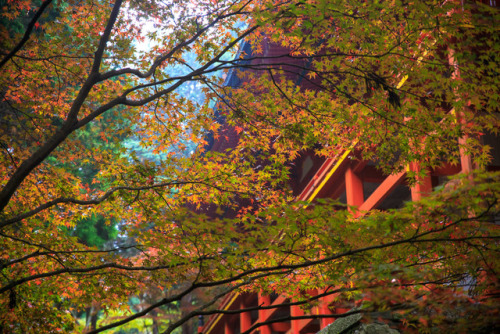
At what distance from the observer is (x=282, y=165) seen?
5.55m

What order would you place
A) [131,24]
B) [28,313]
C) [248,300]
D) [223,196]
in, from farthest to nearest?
1. [248,300]
2. [131,24]
3. [223,196]
4. [28,313]

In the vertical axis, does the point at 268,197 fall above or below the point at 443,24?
below

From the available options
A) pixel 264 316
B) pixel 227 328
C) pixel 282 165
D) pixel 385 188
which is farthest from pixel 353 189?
pixel 227 328

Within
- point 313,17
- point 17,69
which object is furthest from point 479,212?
point 17,69

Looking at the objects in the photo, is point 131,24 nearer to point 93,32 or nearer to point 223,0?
point 93,32

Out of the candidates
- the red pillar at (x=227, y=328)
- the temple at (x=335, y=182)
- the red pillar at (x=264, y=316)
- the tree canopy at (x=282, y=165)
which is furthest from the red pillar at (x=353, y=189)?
the red pillar at (x=227, y=328)

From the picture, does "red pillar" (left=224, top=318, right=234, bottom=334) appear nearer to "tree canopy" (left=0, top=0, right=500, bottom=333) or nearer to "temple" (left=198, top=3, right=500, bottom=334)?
"temple" (left=198, top=3, right=500, bottom=334)

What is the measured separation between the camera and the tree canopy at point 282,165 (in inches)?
135

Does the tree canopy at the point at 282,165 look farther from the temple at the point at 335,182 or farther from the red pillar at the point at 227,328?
the red pillar at the point at 227,328

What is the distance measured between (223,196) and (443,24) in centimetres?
304

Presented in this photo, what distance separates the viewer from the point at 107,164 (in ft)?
18.4

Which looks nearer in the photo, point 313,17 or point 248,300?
point 313,17

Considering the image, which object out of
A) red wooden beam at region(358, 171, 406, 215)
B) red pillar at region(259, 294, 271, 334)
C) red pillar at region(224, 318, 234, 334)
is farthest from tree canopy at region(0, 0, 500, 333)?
red pillar at region(224, 318, 234, 334)

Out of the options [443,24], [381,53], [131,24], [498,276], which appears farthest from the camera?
[131,24]
